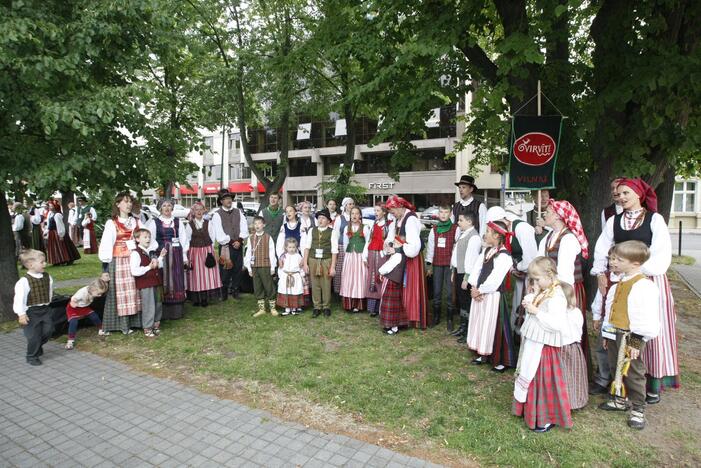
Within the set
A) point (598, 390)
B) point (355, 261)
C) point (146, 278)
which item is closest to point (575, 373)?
point (598, 390)

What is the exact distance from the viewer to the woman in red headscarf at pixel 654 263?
3816mm

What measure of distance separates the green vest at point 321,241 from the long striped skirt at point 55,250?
9.38m

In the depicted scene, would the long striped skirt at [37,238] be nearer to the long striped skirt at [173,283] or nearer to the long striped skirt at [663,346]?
the long striped skirt at [173,283]

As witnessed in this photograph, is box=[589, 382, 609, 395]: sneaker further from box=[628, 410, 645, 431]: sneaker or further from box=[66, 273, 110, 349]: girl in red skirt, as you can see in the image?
box=[66, 273, 110, 349]: girl in red skirt

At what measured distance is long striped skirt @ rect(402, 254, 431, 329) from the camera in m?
6.29

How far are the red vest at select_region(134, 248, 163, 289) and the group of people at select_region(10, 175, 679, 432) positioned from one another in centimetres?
2

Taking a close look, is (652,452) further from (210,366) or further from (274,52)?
(274,52)

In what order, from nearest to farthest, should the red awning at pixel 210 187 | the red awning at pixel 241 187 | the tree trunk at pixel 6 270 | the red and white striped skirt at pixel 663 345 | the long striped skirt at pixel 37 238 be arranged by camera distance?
1. the red and white striped skirt at pixel 663 345
2. the tree trunk at pixel 6 270
3. the long striped skirt at pixel 37 238
4. the red awning at pixel 241 187
5. the red awning at pixel 210 187

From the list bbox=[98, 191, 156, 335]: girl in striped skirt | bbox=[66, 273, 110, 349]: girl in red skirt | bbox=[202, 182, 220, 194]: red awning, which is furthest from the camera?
bbox=[202, 182, 220, 194]: red awning

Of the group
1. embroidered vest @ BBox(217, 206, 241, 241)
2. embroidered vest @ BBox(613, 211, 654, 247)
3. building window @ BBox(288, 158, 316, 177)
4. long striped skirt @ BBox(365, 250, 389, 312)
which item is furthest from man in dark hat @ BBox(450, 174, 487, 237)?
building window @ BBox(288, 158, 316, 177)

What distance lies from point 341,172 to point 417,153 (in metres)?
5.10

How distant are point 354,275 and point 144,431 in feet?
14.2

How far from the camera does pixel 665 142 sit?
5.63 metres

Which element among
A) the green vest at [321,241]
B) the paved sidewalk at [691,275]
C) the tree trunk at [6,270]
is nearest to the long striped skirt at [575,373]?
the green vest at [321,241]
